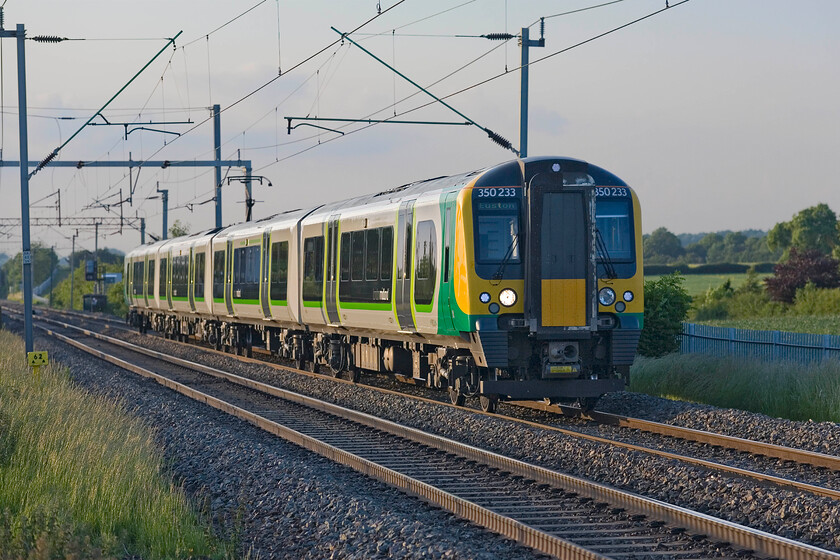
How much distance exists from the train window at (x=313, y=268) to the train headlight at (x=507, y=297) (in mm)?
7091

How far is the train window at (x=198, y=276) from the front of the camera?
31859 millimetres

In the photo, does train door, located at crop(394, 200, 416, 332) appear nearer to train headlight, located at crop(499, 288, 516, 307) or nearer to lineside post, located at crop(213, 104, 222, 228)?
train headlight, located at crop(499, 288, 516, 307)

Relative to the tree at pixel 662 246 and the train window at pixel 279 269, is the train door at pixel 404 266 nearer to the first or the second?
the train window at pixel 279 269

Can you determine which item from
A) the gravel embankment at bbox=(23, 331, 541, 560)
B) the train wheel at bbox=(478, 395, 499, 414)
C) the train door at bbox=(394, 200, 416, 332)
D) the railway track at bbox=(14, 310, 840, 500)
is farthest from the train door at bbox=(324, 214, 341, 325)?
the railway track at bbox=(14, 310, 840, 500)

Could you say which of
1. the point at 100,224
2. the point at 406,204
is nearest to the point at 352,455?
the point at 406,204

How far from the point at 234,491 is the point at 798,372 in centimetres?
968

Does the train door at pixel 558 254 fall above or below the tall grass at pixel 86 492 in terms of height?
above

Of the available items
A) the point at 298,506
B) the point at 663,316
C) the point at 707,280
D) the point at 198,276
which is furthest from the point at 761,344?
the point at 707,280

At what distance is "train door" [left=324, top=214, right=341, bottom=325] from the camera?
65.5ft

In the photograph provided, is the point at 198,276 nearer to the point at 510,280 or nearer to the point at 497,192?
the point at 497,192

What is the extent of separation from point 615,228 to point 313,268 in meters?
8.17

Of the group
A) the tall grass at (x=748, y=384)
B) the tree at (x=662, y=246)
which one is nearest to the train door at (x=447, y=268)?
the tall grass at (x=748, y=384)

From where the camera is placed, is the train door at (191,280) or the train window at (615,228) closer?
the train window at (615,228)

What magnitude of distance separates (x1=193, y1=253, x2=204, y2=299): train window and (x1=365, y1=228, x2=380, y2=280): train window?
1461cm
